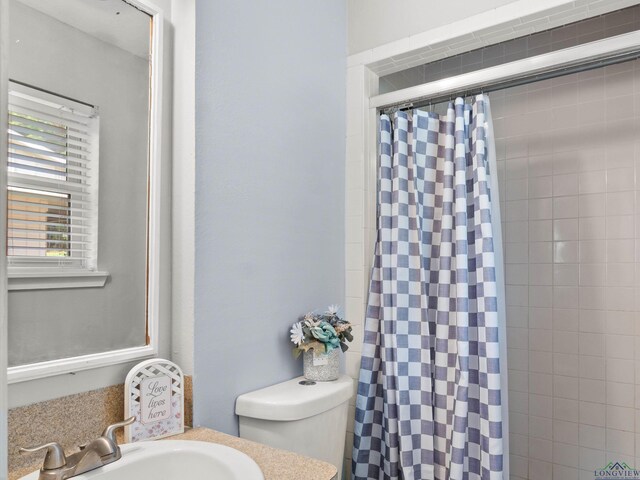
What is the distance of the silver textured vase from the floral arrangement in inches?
0.7

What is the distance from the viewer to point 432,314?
1.71 metres

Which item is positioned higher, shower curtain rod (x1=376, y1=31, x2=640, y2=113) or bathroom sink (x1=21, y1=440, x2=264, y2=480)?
shower curtain rod (x1=376, y1=31, x2=640, y2=113)

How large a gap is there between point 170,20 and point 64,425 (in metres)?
1.03

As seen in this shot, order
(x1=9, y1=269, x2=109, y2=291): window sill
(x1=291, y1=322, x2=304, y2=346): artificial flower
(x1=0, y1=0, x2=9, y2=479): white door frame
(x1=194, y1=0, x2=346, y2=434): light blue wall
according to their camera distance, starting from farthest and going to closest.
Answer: (x1=291, y1=322, x2=304, y2=346): artificial flower → (x1=194, y1=0, x2=346, y2=434): light blue wall → (x1=9, y1=269, x2=109, y2=291): window sill → (x1=0, y1=0, x2=9, y2=479): white door frame

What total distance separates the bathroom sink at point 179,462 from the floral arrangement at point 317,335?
50cm

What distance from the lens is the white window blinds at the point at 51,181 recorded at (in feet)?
3.21

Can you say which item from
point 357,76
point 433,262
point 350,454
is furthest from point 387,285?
point 357,76

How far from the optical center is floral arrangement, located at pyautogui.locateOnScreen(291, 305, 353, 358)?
1.50m

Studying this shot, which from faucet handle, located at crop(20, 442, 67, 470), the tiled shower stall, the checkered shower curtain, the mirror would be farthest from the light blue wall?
the tiled shower stall

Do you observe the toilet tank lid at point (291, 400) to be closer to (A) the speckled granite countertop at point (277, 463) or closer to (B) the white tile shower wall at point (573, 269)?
(A) the speckled granite countertop at point (277, 463)

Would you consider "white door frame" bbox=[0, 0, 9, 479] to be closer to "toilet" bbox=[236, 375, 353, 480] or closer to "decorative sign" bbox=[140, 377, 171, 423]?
"decorative sign" bbox=[140, 377, 171, 423]

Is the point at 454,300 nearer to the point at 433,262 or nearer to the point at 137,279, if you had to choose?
the point at 433,262

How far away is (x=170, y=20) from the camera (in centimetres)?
128

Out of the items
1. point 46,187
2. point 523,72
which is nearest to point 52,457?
point 46,187
